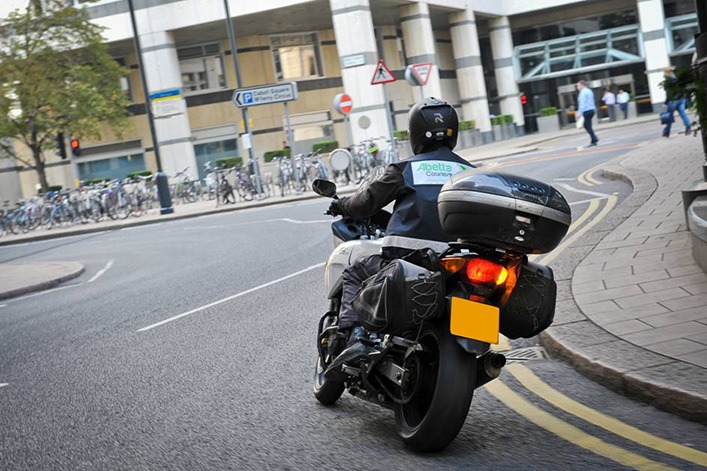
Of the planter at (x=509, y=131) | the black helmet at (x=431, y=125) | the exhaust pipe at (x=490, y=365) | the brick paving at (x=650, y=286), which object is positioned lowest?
the brick paving at (x=650, y=286)

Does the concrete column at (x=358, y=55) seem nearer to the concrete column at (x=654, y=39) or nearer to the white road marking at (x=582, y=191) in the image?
the concrete column at (x=654, y=39)

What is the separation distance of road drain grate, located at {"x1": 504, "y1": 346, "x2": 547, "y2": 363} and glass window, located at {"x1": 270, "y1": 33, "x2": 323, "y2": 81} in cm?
4232

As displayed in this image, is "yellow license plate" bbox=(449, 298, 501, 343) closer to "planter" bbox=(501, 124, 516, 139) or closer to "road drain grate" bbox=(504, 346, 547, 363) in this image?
"road drain grate" bbox=(504, 346, 547, 363)

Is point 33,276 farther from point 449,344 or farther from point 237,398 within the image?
point 449,344

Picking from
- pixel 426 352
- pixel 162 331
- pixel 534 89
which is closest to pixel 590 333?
pixel 426 352

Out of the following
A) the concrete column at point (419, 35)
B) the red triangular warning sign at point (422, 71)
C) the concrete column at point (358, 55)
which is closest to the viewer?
the red triangular warning sign at point (422, 71)

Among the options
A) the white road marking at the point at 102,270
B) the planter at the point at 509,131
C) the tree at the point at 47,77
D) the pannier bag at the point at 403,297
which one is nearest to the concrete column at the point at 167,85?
the tree at the point at 47,77

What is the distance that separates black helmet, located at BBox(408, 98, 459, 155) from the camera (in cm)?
474

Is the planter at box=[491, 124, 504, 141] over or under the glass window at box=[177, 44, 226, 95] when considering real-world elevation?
under

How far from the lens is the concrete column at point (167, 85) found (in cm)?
4203

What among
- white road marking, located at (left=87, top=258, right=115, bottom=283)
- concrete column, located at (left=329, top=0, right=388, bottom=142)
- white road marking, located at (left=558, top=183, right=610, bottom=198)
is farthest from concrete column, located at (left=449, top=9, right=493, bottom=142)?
white road marking, located at (left=87, top=258, right=115, bottom=283)

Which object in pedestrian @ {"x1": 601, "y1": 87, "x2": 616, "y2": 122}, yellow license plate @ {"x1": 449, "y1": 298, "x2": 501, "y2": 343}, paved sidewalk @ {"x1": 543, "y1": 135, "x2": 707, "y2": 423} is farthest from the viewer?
pedestrian @ {"x1": 601, "y1": 87, "x2": 616, "y2": 122}

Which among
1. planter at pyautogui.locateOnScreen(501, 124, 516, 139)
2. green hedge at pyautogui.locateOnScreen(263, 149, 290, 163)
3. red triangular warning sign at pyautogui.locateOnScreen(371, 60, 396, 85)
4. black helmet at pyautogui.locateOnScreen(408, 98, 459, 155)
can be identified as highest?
red triangular warning sign at pyautogui.locateOnScreen(371, 60, 396, 85)

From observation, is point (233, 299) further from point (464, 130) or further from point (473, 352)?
point (464, 130)
